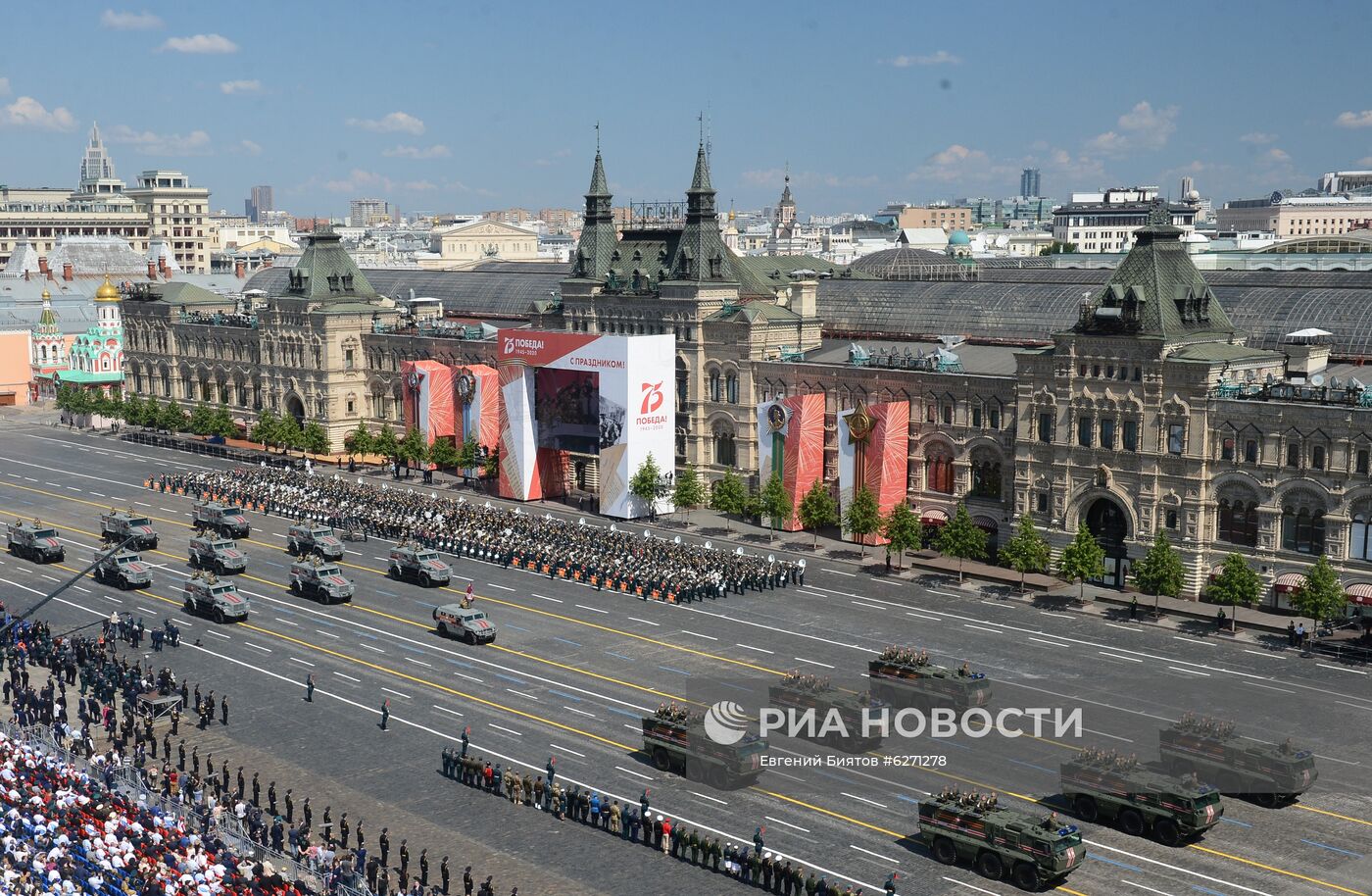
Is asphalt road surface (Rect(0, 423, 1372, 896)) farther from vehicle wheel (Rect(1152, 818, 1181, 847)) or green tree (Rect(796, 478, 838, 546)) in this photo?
green tree (Rect(796, 478, 838, 546))

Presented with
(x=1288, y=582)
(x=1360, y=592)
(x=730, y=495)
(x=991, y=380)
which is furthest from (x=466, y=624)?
(x=1360, y=592)

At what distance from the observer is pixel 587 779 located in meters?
58.6

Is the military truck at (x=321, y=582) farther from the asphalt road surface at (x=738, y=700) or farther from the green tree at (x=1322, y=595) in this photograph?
the green tree at (x=1322, y=595)

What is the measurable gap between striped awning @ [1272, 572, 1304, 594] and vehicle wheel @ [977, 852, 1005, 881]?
39213mm

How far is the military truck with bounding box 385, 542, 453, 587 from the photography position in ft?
300

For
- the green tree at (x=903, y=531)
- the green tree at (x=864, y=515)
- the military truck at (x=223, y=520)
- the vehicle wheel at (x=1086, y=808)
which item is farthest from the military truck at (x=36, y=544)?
the vehicle wheel at (x=1086, y=808)

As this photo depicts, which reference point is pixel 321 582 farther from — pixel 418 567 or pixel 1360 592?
pixel 1360 592

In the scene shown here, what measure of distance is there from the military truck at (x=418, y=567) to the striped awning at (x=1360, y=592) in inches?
2114

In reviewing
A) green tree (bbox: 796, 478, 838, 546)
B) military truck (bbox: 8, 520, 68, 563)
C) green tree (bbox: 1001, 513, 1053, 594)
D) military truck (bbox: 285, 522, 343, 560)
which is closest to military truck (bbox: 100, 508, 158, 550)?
military truck (bbox: 8, 520, 68, 563)

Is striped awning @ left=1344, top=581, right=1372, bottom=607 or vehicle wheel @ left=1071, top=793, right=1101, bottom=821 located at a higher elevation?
striped awning @ left=1344, top=581, right=1372, bottom=607

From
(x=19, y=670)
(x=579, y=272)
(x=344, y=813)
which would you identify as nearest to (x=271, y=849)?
(x=344, y=813)

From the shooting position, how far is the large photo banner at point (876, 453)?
328 ft

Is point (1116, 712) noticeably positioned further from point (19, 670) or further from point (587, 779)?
point (19, 670)

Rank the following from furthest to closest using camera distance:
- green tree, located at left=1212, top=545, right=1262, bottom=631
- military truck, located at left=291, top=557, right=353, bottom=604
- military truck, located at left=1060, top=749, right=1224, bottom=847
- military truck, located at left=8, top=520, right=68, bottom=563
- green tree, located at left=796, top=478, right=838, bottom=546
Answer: green tree, located at left=796, top=478, right=838, bottom=546, military truck, located at left=8, top=520, right=68, bottom=563, military truck, located at left=291, top=557, right=353, bottom=604, green tree, located at left=1212, top=545, right=1262, bottom=631, military truck, located at left=1060, top=749, right=1224, bottom=847
